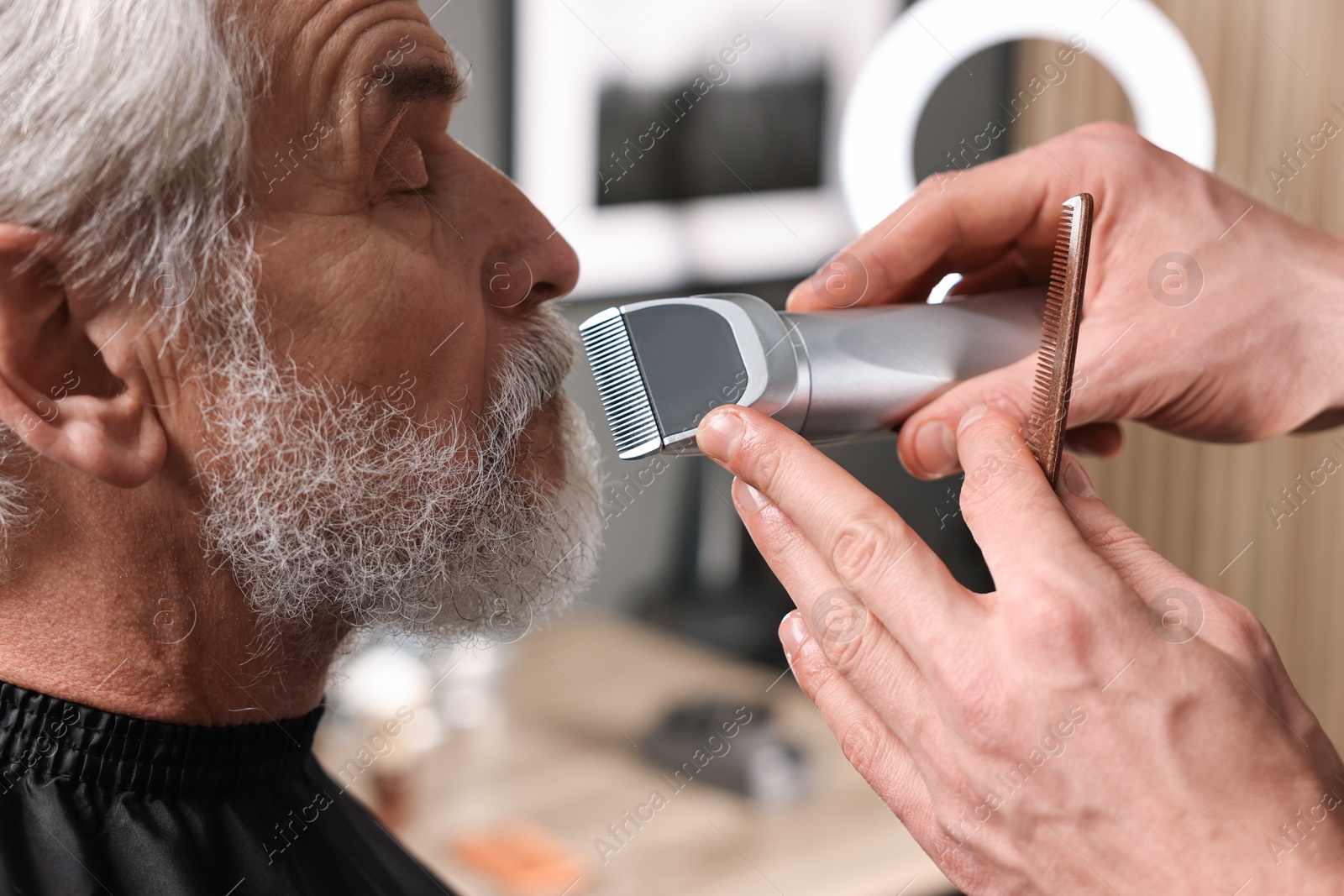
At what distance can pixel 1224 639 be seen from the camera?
58cm

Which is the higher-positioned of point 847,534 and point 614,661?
point 847,534

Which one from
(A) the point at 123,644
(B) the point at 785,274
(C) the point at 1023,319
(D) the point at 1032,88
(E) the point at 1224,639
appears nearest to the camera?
(E) the point at 1224,639

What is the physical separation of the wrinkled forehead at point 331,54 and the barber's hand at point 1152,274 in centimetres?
34

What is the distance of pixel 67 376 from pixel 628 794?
1154 mm

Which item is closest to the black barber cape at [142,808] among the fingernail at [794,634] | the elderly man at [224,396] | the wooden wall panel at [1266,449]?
the elderly man at [224,396]

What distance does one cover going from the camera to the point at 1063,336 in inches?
22.5

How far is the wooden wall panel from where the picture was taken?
7.06 ft

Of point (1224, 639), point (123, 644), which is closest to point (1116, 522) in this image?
point (1224, 639)

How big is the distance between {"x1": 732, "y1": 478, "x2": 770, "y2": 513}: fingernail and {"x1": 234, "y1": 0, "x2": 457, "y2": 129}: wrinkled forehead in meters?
0.33

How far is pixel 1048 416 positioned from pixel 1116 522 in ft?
0.30

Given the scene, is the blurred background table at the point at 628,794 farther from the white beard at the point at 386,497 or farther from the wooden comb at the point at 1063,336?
the wooden comb at the point at 1063,336

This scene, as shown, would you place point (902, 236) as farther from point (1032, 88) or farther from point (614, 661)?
point (1032, 88)

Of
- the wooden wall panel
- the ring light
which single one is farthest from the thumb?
the wooden wall panel

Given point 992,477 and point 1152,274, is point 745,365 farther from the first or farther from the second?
point 1152,274
